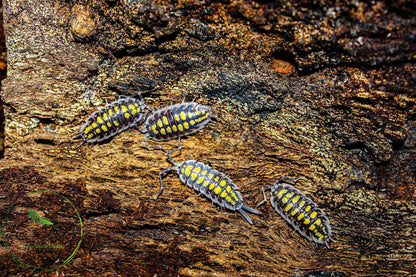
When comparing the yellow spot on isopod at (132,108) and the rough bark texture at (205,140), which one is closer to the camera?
the rough bark texture at (205,140)

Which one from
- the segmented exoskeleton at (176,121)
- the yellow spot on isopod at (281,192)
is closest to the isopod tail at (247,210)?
the yellow spot on isopod at (281,192)

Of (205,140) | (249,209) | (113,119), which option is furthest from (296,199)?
(113,119)

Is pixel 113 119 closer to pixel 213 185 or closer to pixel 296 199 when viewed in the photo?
pixel 213 185

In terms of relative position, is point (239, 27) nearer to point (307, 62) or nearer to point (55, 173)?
point (307, 62)

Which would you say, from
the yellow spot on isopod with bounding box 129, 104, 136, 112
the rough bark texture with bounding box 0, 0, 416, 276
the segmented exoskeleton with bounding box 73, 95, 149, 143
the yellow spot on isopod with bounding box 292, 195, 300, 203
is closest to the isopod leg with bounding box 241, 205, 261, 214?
the rough bark texture with bounding box 0, 0, 416, 276

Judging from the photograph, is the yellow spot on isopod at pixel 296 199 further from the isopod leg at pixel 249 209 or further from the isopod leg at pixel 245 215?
the isopod leg at pixel 245 215
